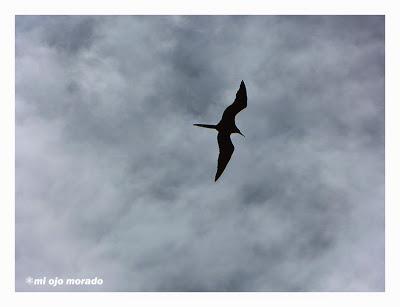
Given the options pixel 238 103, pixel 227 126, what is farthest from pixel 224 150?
pixel 238 103

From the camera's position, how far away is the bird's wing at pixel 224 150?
30.0 metres

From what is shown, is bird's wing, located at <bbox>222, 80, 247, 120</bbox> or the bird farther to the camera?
the bird

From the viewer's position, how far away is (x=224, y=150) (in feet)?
99.5

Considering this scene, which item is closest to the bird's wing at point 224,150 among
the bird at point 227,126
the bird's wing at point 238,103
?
the bird at point 227,126

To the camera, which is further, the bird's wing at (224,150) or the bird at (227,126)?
the bird's wing at (224,150)

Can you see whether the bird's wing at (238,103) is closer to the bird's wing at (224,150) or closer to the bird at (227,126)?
the bird at (227,126)

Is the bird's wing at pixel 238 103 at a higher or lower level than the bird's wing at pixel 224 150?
higher

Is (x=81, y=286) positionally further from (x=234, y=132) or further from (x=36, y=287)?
(x=234, y=132)

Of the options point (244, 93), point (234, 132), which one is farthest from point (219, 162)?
point (244, 93)

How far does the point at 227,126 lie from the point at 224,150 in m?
1.62

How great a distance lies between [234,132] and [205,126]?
1978mm

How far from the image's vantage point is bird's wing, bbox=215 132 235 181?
2995cm

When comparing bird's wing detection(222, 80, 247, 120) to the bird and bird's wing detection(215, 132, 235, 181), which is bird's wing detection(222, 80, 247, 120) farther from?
bird's wing detection(215, 132, 235, 181)

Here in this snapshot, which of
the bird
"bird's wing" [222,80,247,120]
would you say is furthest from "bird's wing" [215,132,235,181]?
"bird's wing" [222,80,247,120]
